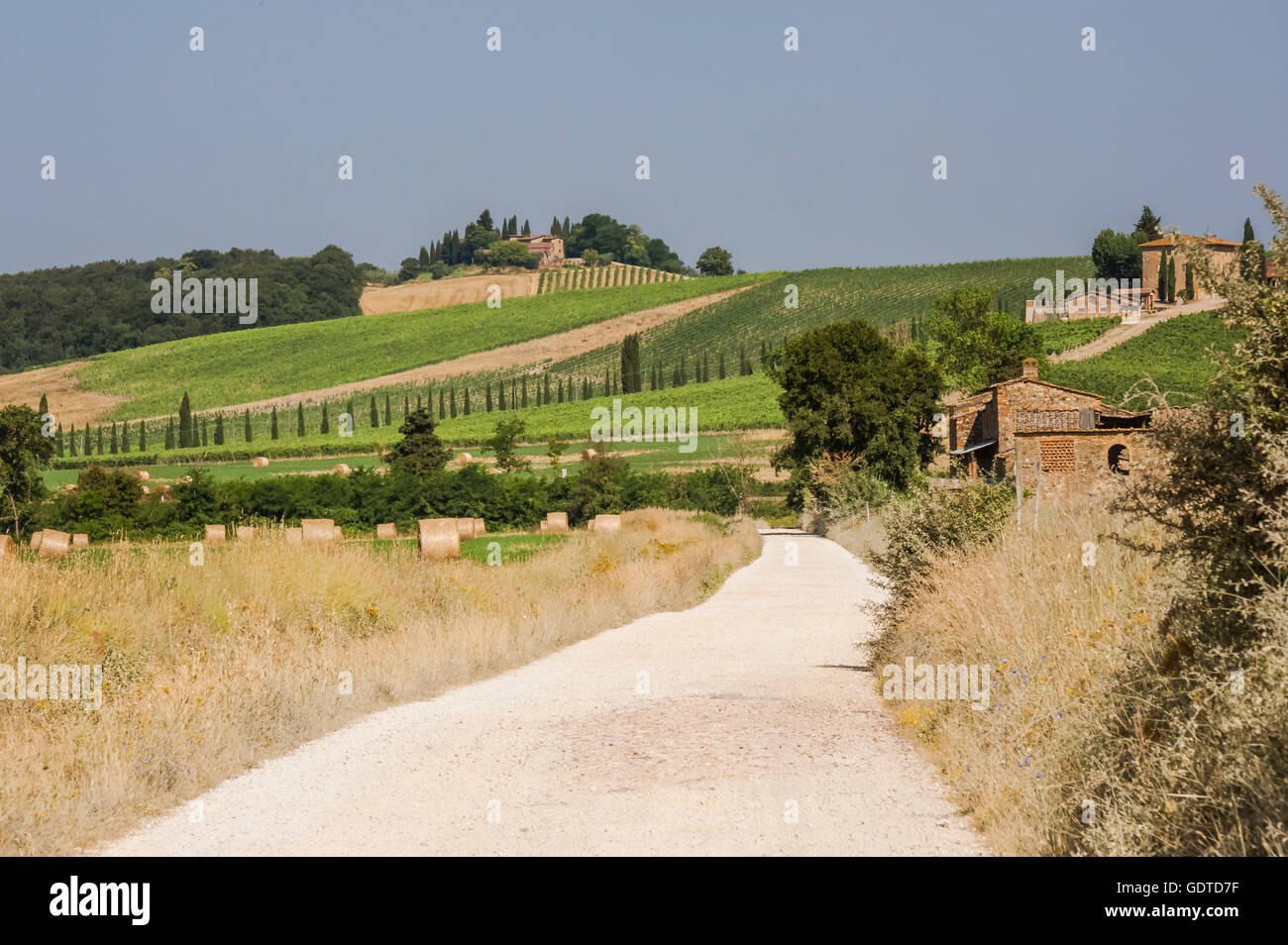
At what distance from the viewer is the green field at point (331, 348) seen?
145375 mm

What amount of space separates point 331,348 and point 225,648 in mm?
153394

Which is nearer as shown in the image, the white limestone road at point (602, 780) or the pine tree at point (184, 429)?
the white limestone road at point (602, 780)

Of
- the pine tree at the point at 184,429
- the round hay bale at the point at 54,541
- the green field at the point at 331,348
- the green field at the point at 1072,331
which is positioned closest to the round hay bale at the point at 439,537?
the round hay bale at the point at 54,541

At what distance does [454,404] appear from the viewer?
4970 inches

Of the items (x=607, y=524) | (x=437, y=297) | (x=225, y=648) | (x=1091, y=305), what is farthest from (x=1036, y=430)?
(x=437, y=297)

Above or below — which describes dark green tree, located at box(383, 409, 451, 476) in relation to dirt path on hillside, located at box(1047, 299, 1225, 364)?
below

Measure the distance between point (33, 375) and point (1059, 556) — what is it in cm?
16439

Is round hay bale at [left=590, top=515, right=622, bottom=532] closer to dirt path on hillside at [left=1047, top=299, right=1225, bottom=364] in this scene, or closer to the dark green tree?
the dark green tree

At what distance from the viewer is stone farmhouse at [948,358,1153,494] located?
49.9 meters

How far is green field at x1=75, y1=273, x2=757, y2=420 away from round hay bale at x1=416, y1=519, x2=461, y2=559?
10800 cm

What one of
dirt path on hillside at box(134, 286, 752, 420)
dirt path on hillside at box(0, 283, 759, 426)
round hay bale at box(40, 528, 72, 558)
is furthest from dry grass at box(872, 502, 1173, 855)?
dirt path on hillside at box(0, 283, 759, 426)

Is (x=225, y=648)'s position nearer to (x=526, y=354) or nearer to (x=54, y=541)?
(x=54, y=541)

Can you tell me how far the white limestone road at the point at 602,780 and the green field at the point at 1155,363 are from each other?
77.8 meters

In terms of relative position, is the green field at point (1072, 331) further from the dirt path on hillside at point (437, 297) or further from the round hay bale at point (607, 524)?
the dirt path on hillside at point (437, 297)
